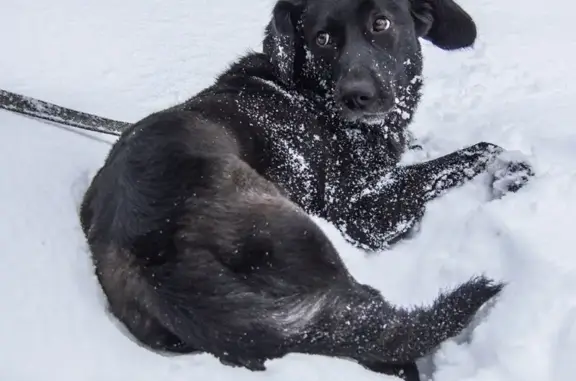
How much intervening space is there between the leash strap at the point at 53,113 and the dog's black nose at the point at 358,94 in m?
0.90

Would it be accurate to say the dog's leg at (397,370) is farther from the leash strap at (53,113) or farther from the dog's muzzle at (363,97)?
the leash strap at (53,113)

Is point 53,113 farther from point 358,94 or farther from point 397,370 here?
point 397,370

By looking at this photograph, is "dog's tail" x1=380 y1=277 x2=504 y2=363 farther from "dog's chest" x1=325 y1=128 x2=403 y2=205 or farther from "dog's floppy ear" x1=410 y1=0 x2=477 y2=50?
"dog's floppy ear" x1=410 y1=0 x2=477 y2=50

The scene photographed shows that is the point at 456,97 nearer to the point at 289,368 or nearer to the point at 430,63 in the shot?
the point at 430,63

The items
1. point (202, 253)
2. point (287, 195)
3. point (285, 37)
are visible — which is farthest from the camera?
point (285, 37)

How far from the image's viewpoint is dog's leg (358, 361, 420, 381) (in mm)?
2168

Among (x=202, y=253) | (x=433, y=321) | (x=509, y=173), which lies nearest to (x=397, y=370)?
(x=433, y=321)

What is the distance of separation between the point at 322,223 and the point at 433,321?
2.10 ft

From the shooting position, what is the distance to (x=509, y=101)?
11.2 ft

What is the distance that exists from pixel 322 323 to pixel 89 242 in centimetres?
71

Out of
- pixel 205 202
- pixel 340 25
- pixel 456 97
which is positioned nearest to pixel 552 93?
pixel 456 97

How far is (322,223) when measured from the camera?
8.98 ft

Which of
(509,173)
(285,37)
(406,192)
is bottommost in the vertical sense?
(406,192)

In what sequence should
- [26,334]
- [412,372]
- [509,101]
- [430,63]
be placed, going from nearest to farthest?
[26,334], [412,372], [509,101], [430,63]
